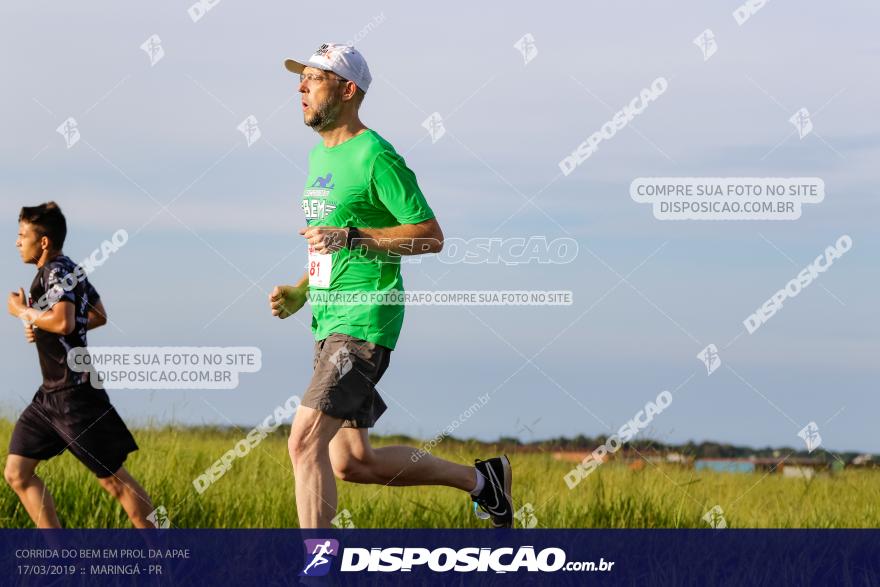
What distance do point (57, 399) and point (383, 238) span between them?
1915 millimetres

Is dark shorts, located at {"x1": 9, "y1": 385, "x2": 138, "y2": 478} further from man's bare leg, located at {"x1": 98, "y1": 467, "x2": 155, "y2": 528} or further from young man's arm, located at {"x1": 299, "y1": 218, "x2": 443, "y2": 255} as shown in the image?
young man's arm, located at {"x1": 299, "y1": 218, "x2": 443, "y2": 255}

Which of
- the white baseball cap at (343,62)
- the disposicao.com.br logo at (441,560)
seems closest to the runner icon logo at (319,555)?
the disposicao.com.br logo at (441,560)

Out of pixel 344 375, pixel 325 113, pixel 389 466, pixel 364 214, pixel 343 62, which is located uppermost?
pixel 343 62

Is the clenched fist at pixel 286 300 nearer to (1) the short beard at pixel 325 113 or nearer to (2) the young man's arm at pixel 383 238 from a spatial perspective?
(2) the young man's arm at pixel 383 238

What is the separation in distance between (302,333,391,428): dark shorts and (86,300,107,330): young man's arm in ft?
4.30

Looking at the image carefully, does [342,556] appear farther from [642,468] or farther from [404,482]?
[642,468]

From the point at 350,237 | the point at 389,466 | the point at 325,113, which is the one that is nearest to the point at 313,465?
the point at 389,466

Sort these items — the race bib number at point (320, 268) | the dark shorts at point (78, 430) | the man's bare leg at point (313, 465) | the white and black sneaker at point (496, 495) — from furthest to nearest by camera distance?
the white and black sneaker at point (496, 495) < the dark shorts at point (78, 430) < the race bib number at point (320, 268) < the man's bare leg at point (313, 465)

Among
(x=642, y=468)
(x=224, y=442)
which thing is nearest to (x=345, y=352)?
(x=642, y=468)

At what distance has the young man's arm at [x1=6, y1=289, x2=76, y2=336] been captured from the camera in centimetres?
617

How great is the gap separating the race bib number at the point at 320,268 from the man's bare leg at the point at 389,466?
77cm

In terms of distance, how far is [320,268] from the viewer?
5887 mm

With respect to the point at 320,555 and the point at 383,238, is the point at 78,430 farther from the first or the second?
the point at 383,238

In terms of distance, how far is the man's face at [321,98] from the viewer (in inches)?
237
